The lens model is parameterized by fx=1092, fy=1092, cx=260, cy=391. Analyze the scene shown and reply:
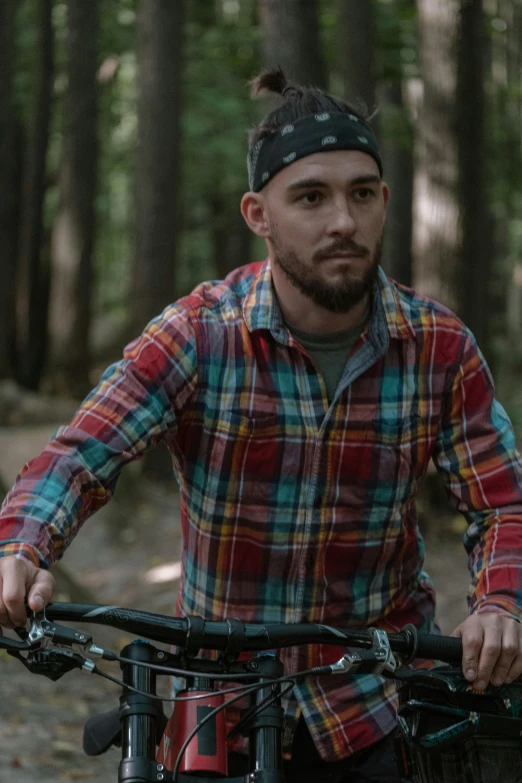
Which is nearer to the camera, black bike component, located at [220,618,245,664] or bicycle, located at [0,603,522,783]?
bicycle, located at [0,603,522,783]

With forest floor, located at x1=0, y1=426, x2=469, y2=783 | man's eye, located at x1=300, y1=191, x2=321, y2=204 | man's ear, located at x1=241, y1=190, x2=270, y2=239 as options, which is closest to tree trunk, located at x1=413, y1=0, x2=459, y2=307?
forest floor, located at x1=0, y1=426, x2=469, y2=783

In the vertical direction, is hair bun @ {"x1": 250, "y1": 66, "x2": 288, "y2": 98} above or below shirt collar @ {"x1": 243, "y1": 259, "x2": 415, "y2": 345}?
above

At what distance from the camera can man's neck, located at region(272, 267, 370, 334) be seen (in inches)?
119

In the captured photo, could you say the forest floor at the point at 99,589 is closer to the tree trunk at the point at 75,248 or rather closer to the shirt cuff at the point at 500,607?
the shirt cuff at the point at 500,607

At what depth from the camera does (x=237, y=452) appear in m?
2.99

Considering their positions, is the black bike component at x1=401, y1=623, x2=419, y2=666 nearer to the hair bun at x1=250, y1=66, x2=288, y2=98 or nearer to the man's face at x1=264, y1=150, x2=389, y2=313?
the man's face at x1=264, y1=150, x2=389, y2=313

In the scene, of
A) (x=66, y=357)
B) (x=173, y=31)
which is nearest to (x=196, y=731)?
(x=173, y=31)

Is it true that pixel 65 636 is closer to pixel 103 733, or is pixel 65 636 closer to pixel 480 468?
pixel 103 733

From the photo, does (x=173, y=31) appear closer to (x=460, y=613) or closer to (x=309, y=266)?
(x=460, y=613)

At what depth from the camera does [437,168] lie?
9594 millimetres

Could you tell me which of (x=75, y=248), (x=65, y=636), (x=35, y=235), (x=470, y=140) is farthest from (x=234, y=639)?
(x=35, y=235)

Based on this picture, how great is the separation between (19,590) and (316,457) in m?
1.03

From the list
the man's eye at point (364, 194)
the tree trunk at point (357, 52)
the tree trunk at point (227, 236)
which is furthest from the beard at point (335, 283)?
the tree trunk at point (227, 236)

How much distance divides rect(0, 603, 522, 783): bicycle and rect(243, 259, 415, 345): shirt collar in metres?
0.98
